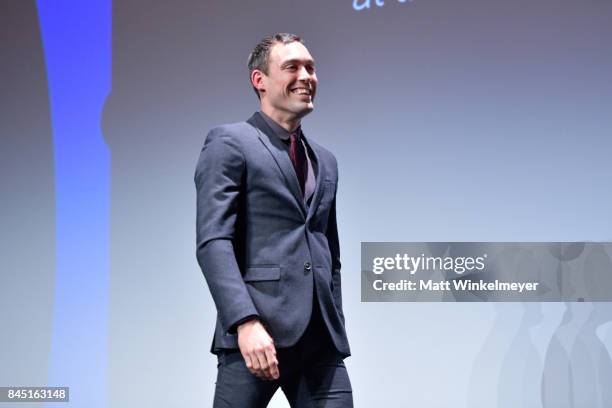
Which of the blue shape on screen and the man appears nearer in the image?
the man

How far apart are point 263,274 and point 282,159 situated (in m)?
0.25

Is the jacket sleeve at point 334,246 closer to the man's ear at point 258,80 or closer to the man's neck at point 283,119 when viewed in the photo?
the man's neck at point 283,119

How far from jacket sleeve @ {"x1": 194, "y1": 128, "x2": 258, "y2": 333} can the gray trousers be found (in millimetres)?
124

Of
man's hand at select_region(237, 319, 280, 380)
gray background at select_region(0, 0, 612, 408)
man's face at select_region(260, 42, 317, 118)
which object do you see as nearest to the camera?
man's hand at select_region(237, 319, 280, 380)

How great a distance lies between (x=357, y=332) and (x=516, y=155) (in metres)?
0.98

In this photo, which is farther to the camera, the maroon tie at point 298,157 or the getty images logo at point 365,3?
the getty images logo at point 365,3

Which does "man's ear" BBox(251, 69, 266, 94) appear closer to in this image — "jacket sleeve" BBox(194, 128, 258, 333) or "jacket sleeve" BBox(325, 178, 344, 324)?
"jacket sleeve" BBox(194, 128, 258, 333)

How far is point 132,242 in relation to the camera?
354 centimetres

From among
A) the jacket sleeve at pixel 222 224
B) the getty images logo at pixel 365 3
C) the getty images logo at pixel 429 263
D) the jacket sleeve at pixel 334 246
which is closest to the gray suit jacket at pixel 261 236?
the jacket sleeve at pixel 222 224

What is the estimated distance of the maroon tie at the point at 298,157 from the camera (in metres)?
1.92

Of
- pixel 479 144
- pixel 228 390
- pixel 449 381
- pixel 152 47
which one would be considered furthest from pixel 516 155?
pixel 228 390

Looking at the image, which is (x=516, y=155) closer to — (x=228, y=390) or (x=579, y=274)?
(x=579, y=274)

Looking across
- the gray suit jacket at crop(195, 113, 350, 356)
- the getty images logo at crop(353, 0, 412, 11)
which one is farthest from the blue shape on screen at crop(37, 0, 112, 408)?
the gray suit jacket at crop(195, 113, 350, 356)

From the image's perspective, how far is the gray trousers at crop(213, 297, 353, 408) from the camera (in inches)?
69.7
